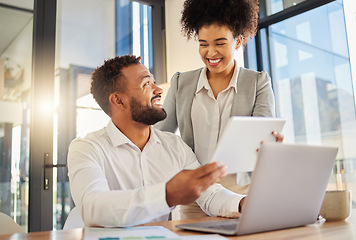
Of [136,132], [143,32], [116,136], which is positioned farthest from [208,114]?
[143,32]

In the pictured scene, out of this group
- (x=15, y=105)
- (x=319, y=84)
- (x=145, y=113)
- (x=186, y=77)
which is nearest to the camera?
(x=145, y=113)

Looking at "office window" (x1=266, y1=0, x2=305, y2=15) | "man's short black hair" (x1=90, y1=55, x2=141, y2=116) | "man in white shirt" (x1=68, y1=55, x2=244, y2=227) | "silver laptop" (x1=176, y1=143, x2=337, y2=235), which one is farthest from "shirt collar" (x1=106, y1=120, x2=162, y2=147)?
"office window" (x1=266, y1=0, x2=305, y2=15)

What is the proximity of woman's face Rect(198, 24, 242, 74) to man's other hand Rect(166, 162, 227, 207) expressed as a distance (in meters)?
0.84

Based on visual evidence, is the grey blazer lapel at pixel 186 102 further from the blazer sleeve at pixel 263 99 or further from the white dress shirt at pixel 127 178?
the blazer sleeve at pixel 263 99

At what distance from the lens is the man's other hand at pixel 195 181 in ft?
2.77

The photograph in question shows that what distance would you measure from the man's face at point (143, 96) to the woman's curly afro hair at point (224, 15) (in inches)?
13.5

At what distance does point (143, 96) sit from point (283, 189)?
2.70 ft

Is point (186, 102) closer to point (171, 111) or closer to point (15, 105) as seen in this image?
point (171, 111)

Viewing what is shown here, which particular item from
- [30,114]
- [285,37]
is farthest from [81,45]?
[285,37]

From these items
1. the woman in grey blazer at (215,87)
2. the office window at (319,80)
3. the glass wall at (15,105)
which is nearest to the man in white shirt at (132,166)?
the woman in grey blazer at (215,87)

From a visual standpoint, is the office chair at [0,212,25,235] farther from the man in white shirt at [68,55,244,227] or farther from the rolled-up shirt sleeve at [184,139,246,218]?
the rolled-up shirt sleeve at [184,139,246,218]

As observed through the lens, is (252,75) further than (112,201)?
Yes

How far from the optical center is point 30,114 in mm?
2898

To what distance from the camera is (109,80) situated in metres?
1.60
